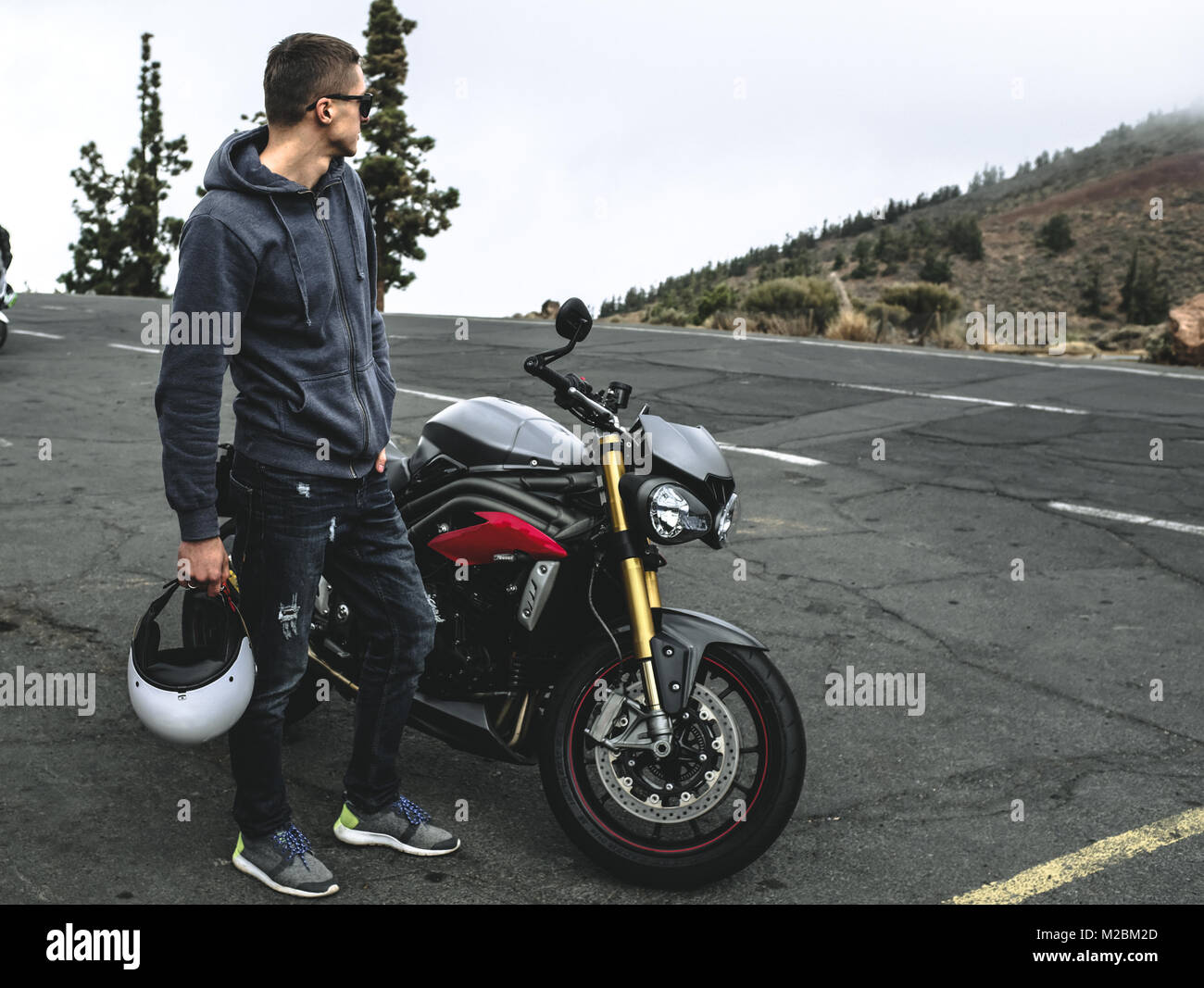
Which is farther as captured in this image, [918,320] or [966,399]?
[918,320]

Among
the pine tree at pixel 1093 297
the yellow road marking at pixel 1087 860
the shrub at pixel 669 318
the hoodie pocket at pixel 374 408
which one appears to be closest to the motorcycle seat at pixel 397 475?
the hoodie pocket at pixel 374 408

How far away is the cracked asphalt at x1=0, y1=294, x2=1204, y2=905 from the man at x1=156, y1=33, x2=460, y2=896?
1.31ft

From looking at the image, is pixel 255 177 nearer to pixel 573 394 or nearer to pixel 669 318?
pixel 573 394

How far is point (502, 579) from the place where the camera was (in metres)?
3.85

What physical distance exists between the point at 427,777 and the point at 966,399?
9.94 m

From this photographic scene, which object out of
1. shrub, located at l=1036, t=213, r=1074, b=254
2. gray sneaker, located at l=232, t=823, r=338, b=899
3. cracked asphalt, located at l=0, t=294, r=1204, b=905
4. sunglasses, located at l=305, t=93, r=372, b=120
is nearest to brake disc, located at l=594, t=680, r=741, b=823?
cracked asphalt, located at l=0, t=294, r=1204, b=905

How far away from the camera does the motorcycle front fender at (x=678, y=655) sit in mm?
3537

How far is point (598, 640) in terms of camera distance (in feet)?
12.0

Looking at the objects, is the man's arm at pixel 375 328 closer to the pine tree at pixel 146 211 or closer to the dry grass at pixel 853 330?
Answer: the dry grass at pixel 853 330

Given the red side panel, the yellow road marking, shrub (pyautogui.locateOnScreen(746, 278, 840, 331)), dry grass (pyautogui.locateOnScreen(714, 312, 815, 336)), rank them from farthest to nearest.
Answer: shrub (pyautogui.locateOnScreen(746, 278, 840, 331)), dry grass (pyautogui.locateOnScreen(714, 312, 815, 336)), the red side panel, the yellow road marking

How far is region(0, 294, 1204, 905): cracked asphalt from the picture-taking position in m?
3.75

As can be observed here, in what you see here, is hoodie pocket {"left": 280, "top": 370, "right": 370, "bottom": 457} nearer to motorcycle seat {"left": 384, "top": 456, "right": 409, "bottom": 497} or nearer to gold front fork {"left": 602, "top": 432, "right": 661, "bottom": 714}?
motorcycle seat {"left": 384, "top": 456, "right": 409, "bottom": 497}
